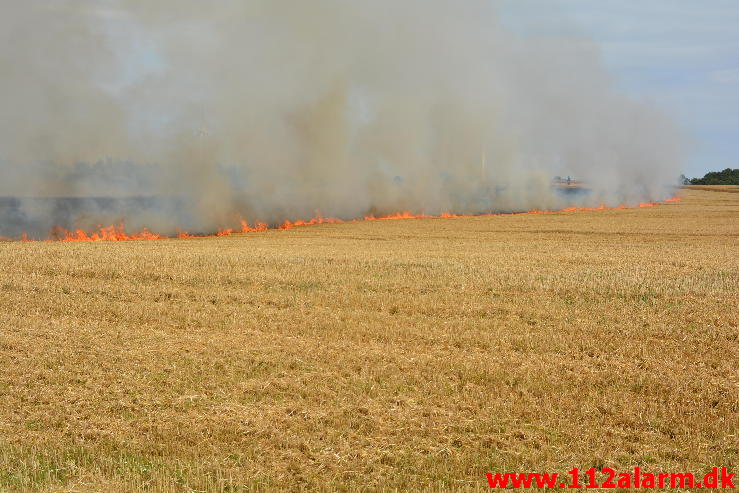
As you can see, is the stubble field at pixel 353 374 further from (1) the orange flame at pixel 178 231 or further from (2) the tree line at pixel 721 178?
(2) the tree line at pixel 721 178

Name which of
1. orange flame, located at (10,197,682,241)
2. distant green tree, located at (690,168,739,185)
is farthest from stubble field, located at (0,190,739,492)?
distant green tree, located at (690,168,739,185)

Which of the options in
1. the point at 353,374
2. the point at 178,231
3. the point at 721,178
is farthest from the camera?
the point at 721,178

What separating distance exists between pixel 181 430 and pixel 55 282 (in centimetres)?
1228

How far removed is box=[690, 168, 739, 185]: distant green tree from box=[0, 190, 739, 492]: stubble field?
158637 millimetres

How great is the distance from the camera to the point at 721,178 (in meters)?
163

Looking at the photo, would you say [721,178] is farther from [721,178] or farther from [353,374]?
[353,374]

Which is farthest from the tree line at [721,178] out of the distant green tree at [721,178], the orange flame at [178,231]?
the orange flame at [178,231]

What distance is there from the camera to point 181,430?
26.9 ft

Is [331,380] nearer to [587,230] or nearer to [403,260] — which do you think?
[403,260]

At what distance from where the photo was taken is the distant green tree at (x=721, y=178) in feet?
525

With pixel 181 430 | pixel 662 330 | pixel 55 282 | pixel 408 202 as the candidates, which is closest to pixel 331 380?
pixel 181 430

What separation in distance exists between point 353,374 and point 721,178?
176 meters

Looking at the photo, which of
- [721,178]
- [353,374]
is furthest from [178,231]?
[721,178]

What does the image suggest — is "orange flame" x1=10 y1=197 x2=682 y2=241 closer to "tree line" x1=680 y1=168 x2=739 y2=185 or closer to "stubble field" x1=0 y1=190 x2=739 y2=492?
"stubble field" x1=0 y1=190 x2=739 y2=492
